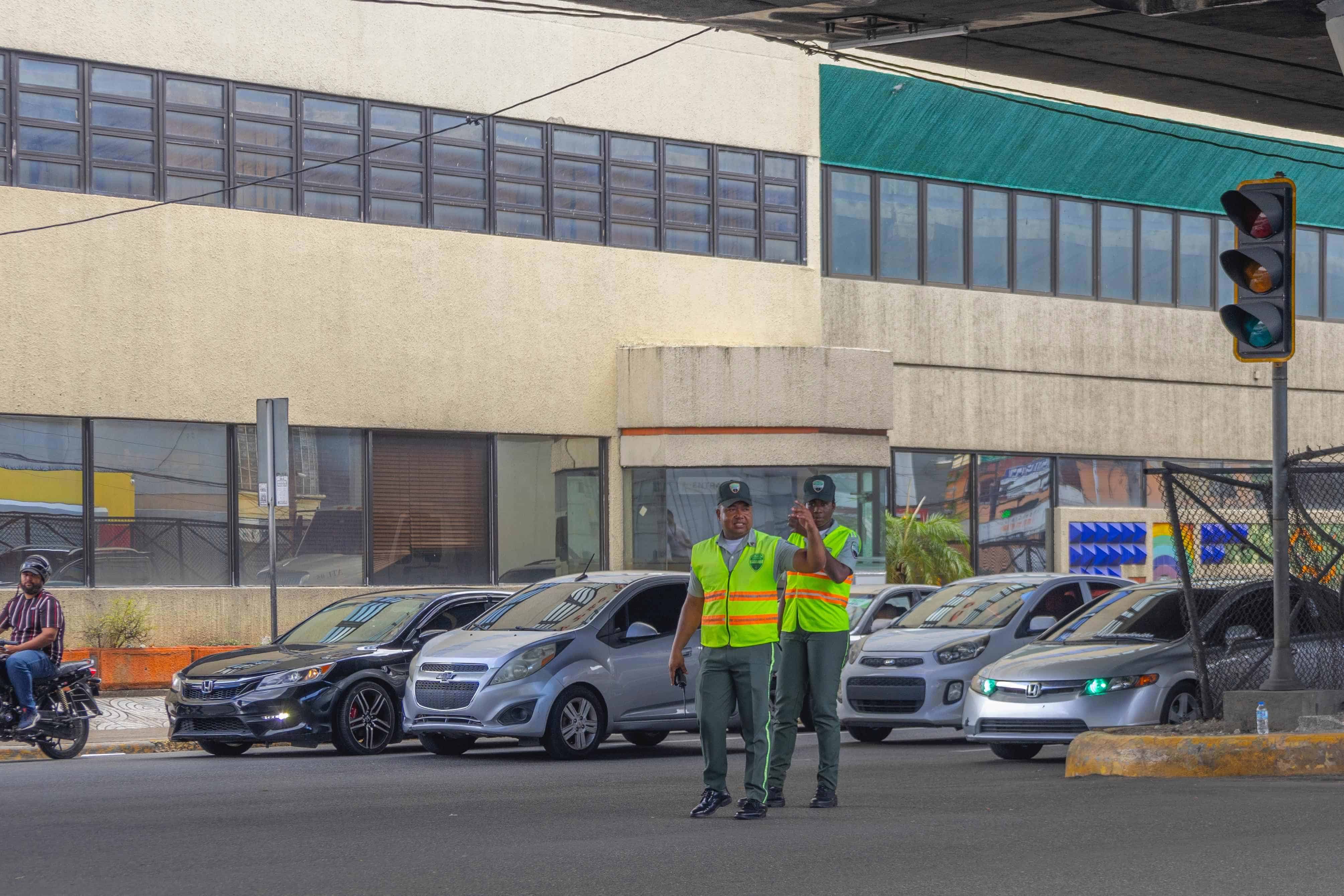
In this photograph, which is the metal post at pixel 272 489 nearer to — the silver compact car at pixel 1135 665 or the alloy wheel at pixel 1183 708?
the silver compact car at pixel 1135 665

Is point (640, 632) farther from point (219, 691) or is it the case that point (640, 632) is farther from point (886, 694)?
point (219, 691)

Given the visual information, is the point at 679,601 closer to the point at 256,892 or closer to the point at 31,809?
the point at 31,809

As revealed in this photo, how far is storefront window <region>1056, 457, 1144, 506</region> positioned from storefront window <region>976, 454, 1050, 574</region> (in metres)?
0.39

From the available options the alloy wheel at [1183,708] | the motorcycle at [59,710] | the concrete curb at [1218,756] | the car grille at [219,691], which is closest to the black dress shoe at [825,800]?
the concrete curb at [1218,756]

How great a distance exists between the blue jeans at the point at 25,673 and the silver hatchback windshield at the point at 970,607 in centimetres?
766

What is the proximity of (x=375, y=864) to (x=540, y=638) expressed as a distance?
280 inches

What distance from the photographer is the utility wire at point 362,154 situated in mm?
24953

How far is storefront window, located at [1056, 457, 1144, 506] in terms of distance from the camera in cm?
3528

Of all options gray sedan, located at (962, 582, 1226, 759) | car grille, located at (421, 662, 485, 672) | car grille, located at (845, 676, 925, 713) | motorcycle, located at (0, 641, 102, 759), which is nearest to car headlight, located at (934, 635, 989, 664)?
car grille, located at (845, 676, 925, 713)

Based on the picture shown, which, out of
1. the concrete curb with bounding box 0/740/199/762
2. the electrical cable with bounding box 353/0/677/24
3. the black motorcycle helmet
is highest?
the electrical cable with bounding box 353/0/677/24

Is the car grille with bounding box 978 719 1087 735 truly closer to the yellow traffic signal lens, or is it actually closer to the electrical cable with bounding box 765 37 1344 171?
the yellow traffic signal lens

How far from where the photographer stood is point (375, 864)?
9000mm

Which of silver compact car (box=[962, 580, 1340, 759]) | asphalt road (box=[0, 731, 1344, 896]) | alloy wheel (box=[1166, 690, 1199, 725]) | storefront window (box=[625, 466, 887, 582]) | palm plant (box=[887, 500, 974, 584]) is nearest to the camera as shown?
asphalt road (box=[0, 731, 1344, 896])

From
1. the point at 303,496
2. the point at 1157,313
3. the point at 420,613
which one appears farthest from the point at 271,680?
the point at 1157,313
